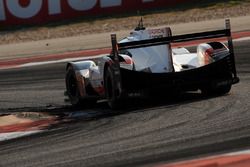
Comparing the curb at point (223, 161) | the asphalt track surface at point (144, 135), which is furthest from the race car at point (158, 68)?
the curb at point (223, 161)

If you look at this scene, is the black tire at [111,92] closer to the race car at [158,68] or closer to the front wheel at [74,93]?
the race car at [158,68]

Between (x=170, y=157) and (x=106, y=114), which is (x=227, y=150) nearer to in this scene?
(x=170, y=157)

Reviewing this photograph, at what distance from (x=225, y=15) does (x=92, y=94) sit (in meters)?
14.4

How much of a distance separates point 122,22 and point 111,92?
16102 mm

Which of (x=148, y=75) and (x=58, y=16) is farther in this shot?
(x=58, y=16)

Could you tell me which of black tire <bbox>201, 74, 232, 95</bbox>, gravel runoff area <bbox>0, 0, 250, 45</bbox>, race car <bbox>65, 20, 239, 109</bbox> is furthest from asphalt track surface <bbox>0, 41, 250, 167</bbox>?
gravel runoff area <bbox>0, 0, 250, 45</bbox>

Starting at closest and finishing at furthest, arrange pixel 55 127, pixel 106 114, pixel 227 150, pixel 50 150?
pixel 227 150 < pixel 50 150 < pixel 55 127 < pixel 106 114

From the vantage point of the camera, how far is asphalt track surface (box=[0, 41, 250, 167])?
7188 mm

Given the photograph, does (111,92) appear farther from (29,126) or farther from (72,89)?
(72,89)

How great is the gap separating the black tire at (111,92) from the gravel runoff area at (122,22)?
14.4 metres

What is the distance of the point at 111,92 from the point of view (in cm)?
1057

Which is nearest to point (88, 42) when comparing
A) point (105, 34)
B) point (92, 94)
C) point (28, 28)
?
point (105, 34)

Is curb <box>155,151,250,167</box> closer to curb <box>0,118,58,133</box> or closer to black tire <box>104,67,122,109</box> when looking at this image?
curb <box>0,118,58,133</box>

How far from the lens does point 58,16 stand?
1099 inches
